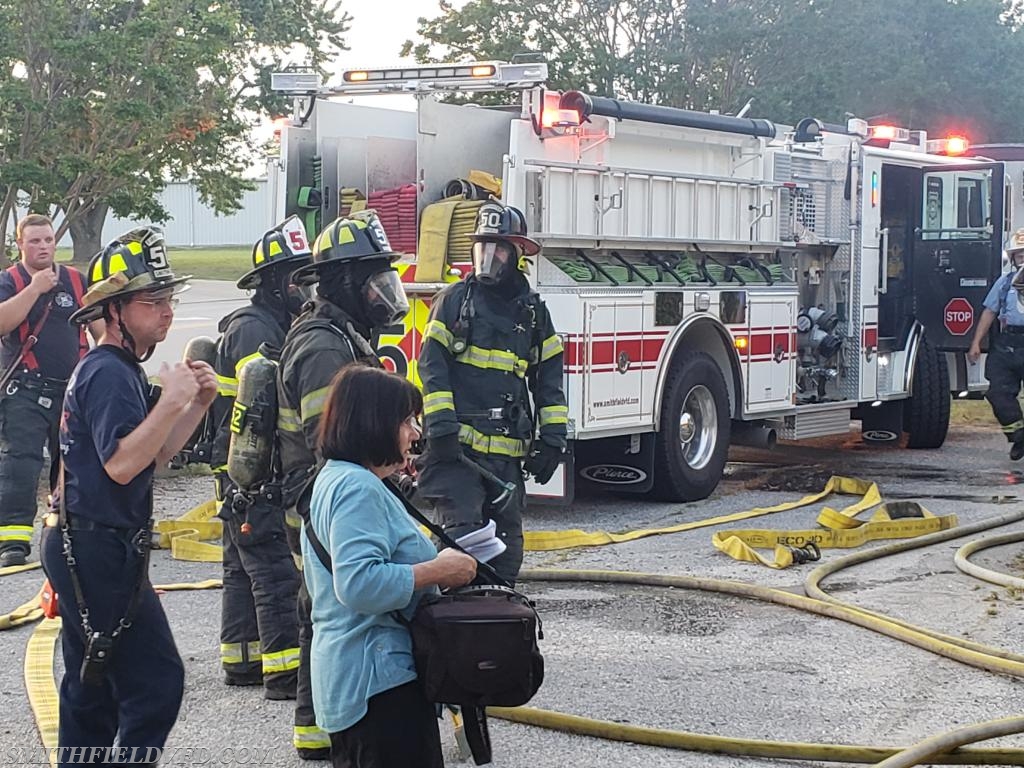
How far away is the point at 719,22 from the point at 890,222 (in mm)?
20013

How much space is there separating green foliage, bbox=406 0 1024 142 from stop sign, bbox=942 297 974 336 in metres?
19.2

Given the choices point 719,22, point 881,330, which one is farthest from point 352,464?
point 719,22

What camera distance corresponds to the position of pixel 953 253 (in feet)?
39.9

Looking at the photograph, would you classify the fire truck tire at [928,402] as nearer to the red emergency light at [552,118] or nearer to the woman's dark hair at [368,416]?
the red emergency light at [552,118]

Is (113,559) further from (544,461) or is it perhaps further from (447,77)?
(447,77)

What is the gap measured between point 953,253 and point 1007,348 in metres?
0.98

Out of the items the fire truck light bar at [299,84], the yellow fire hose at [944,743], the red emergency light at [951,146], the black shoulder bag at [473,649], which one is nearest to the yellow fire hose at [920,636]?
the yellow fire hose at [944,743]

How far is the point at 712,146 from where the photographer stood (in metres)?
10.3

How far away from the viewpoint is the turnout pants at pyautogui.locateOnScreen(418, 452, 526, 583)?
5641 millimetres

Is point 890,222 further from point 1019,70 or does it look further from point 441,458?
point 1019,70

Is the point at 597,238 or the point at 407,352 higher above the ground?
the point at 597,238

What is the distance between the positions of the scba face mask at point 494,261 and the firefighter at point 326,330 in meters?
0.97

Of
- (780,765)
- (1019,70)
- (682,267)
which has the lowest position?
(780,765)

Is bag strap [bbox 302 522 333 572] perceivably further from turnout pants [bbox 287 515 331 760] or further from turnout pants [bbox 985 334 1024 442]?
turnout pants [bbox 985 334 1024 442]
